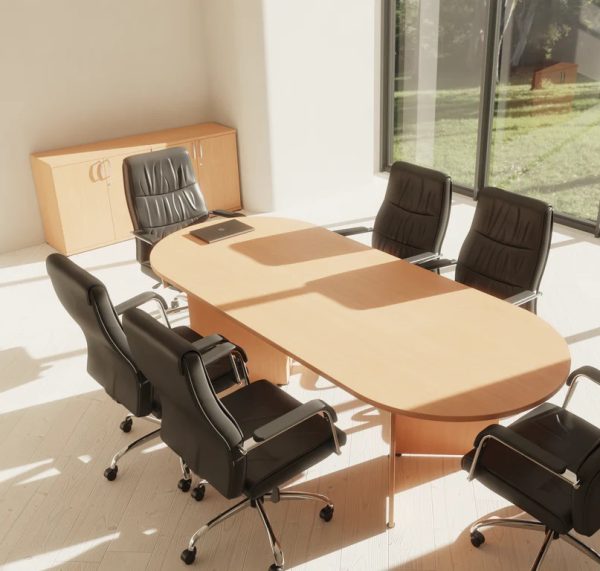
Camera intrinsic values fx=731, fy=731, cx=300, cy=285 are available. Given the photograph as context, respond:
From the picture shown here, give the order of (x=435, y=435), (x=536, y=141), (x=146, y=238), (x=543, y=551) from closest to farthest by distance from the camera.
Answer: (x=543, y=551), (x=435, y=435), (x=146, y=238), (x=536, y=141)

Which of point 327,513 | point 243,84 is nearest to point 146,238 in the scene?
point 327,513

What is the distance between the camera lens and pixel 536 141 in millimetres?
6809

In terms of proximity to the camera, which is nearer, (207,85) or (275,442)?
(275,442)

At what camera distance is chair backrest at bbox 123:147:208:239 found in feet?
16.1

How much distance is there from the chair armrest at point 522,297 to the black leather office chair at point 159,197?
213cm

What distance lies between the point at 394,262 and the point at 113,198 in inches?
130

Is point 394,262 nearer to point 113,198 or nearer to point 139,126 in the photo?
point 113,198

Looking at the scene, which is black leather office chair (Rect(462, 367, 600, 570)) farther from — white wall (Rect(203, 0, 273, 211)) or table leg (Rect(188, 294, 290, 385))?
white wall (Rect(203, 0, 273, 211))

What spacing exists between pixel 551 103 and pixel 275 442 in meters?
4.81

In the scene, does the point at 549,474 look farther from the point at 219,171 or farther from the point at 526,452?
the point at 219,171

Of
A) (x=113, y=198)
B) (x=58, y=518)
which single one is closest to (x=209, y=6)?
(x=113, y=198)

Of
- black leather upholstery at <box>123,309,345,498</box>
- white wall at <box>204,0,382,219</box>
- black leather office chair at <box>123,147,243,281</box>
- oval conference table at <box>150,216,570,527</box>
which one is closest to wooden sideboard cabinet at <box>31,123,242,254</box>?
white wall at <box>204,0,382,219</box>

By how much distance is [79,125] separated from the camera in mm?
6574

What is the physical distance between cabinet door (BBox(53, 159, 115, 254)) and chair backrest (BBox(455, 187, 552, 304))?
138 inches
